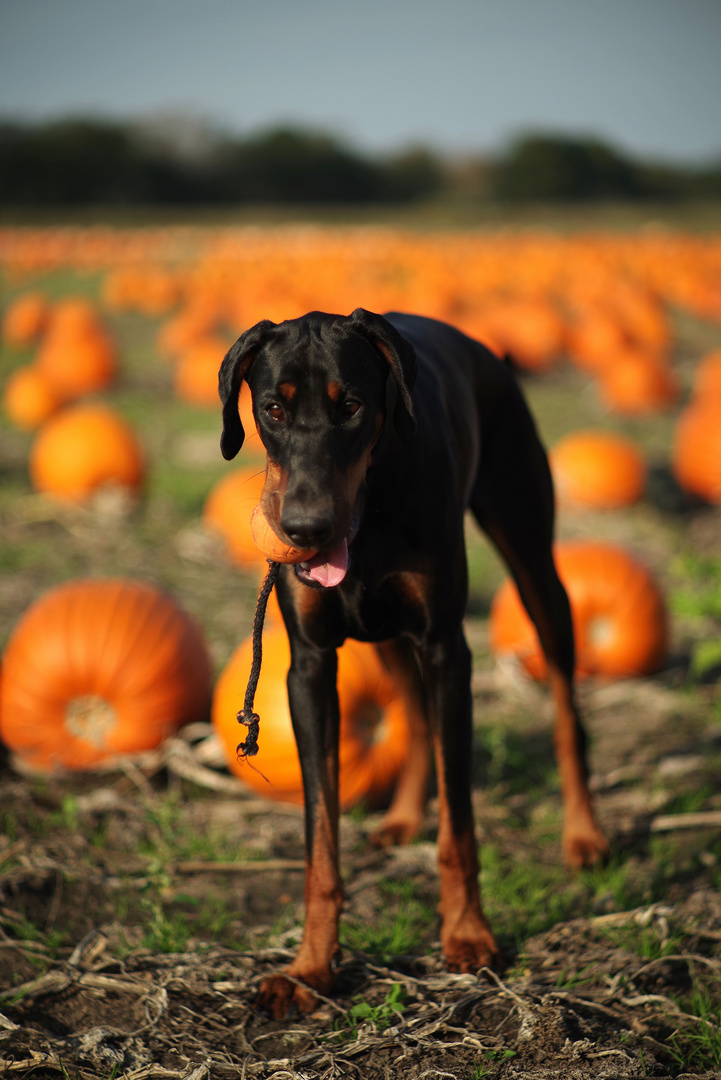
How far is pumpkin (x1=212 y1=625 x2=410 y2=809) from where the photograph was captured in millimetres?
4008

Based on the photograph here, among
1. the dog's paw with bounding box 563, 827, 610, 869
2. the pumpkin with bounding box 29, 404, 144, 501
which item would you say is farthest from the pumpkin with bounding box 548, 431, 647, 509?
the dog's paw with bounding box 563, 827, 610, 869

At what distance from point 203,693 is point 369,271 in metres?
18.2

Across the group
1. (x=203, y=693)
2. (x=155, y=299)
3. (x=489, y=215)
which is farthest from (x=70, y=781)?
(x=489, y=215)

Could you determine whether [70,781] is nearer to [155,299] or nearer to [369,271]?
[155,299]

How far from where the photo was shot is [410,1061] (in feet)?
8.23

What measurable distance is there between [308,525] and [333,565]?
0.20 metres

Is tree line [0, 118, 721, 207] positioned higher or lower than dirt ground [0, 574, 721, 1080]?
higher

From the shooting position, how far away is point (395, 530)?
8.81 feet

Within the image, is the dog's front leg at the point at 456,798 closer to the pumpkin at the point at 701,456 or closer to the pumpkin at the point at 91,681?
the pumpkin at the point at 91,681

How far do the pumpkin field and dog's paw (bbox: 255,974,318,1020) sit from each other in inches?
1.8

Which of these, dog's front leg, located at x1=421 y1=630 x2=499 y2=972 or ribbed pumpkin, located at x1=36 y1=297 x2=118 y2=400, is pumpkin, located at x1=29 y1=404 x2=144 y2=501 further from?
dog's front leg, located at x1=421 y1=630 x2=499 y2=972

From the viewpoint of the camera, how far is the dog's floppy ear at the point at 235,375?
245 cm

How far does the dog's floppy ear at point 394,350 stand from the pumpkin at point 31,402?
841 cm

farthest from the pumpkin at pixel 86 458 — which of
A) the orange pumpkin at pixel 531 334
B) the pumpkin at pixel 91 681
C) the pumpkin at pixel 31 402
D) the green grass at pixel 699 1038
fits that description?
the orange pumpkin at pixel 531 334
